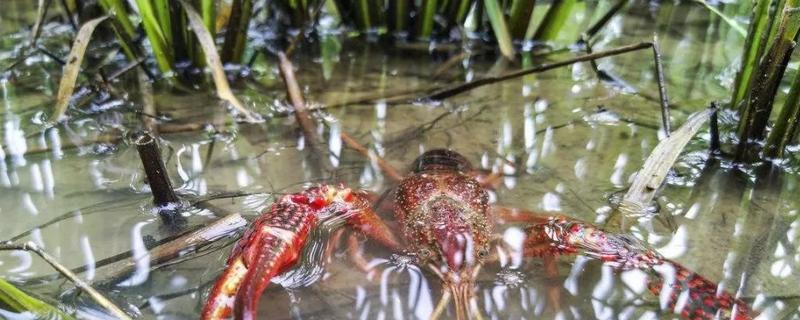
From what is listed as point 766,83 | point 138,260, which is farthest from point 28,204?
point 766,83

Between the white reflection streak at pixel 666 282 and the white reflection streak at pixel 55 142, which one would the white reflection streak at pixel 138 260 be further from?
the white reflection streak at pixel 666 282

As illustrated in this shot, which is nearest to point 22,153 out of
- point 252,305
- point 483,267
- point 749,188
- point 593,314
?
point 252,305

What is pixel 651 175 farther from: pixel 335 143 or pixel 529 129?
pixel 335 143

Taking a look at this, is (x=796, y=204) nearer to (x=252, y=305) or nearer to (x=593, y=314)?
(x=593, y=314)

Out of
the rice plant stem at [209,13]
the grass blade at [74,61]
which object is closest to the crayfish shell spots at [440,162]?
the rice plant stem at [209,13]

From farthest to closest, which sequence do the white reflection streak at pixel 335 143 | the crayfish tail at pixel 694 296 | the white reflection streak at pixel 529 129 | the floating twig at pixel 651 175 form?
the white reflection streak at pixel 529 129 < the white reflection streak at pixel 335 143 < the floating twig at pixel 651 175 < the crayfish tail at pixel 694 296

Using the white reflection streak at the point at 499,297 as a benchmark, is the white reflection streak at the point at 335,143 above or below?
above
